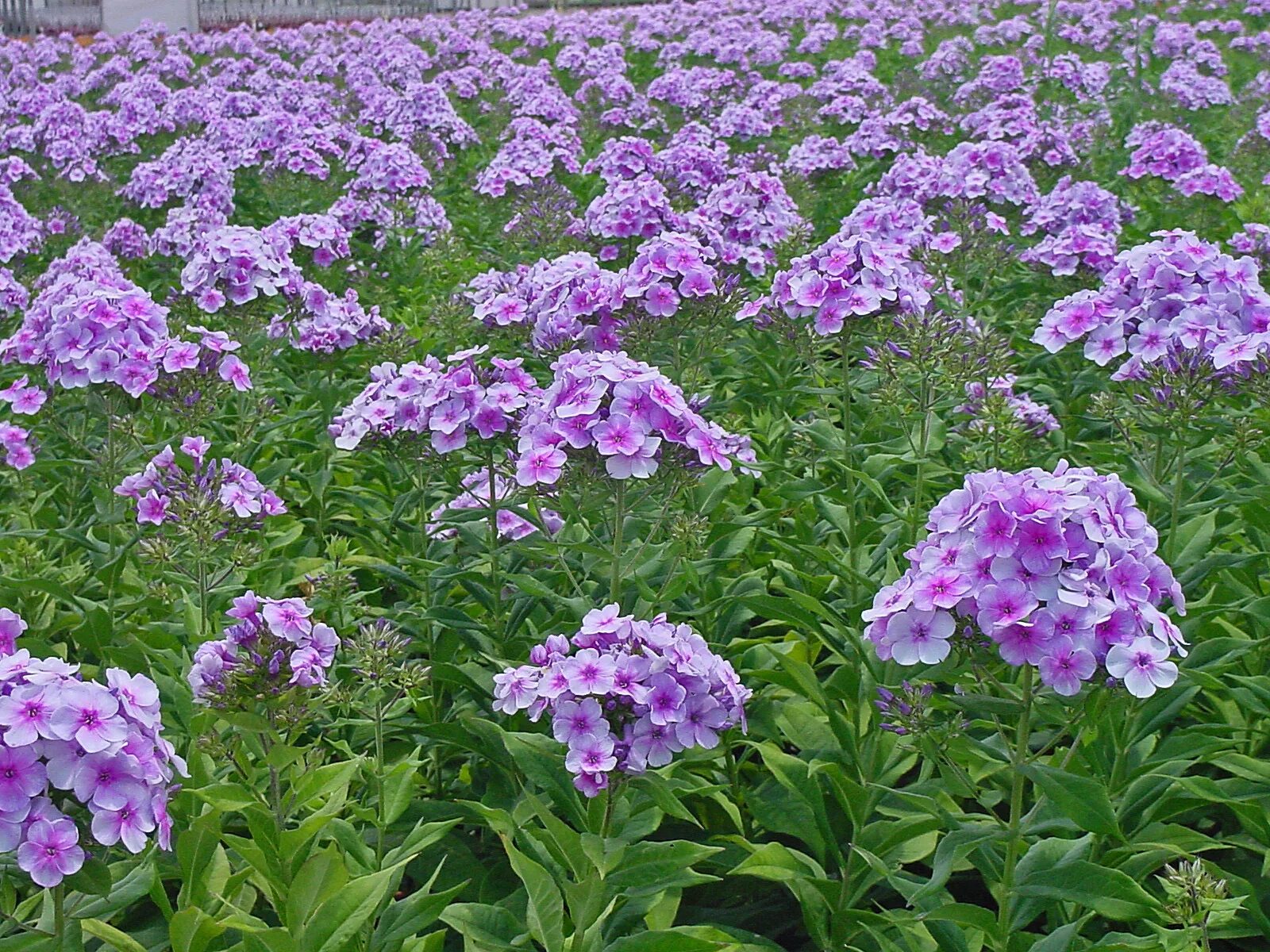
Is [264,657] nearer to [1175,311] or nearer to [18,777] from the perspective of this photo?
[18,777]

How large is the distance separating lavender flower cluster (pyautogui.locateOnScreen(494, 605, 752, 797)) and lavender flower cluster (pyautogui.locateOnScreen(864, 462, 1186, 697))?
0.41 meters

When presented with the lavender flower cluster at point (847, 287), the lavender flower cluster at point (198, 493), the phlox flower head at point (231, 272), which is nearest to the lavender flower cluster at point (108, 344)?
the lavender flower cluster at point (198, 493)

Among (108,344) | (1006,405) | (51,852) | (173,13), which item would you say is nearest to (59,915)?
(51,852)

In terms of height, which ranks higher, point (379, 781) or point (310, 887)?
point (310, 887)

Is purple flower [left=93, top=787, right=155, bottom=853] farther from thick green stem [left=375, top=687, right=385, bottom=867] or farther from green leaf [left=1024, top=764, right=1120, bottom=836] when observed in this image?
green leaf [left=1024, top=764, right=1120, bottom=836]

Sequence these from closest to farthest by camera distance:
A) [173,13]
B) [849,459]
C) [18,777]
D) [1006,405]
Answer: [18,777] < [1006,405] < [849,459] < [173,13]

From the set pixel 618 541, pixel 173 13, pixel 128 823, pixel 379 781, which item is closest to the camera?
pixel 128 823

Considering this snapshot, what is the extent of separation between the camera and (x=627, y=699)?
266cm

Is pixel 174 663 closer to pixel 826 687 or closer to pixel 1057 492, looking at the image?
pixel 826 687

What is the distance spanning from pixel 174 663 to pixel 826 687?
1.77 meters

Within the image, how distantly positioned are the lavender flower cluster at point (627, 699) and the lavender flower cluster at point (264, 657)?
49 centimetres

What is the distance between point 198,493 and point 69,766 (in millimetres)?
1481

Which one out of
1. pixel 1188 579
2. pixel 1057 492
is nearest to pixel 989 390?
pixel 1188 579

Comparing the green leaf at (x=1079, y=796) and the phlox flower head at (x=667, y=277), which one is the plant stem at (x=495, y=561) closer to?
the phlox flower head at (x=667, y=277)
